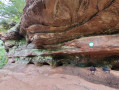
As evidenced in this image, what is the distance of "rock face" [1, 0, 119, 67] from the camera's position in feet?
6.59

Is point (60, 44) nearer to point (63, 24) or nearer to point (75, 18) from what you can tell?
point (63, 24)

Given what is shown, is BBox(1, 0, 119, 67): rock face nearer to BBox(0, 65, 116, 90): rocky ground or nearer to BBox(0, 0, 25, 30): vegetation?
BBox(0, 65, 116, 90): rocky ground

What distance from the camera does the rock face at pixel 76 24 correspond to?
2008 millimetres

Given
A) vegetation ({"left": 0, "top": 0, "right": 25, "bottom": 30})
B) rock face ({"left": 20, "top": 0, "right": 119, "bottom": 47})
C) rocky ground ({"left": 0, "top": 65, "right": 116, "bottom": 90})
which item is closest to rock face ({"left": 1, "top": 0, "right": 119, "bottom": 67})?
rock face ({"left": 20, "top": 0, "right": 119, "bottom": 47})

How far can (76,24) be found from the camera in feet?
8.85

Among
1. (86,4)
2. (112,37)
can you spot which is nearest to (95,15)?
(86,4)

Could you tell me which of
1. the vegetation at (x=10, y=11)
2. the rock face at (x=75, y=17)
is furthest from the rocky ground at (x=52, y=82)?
the vegetation at (x=10, y=11)

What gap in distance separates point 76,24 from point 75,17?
361mm

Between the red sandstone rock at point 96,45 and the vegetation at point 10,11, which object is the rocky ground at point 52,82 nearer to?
the red sandstone rock at point 96,45

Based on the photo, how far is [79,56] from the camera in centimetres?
353

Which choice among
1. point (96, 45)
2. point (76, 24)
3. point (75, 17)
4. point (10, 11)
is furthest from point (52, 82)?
point (10, 11)

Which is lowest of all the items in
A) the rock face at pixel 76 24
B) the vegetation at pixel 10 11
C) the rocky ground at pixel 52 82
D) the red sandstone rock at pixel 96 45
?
the rocky ground at pixel 52 82

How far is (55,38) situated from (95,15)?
215cm

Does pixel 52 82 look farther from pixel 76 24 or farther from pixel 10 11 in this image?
pixel 10 11
